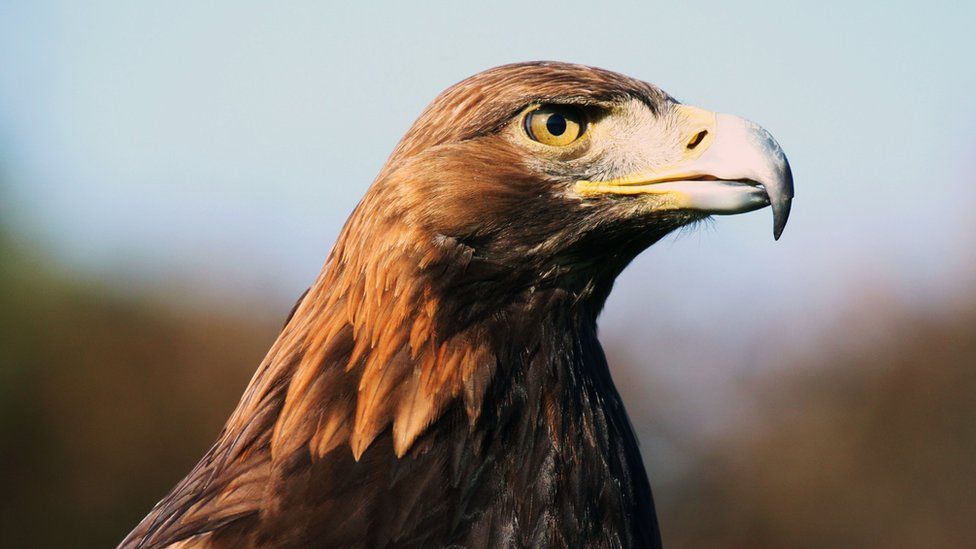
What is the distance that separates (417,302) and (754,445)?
12254 mm

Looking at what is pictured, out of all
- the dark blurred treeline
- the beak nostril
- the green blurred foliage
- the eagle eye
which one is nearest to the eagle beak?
the beak nostril

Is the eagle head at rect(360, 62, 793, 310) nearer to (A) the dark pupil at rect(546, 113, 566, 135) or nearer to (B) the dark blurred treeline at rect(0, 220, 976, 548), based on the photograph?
(A) the dark pupil at rect(546, 113, 566, 135)

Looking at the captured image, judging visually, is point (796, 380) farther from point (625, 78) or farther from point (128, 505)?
point (625, 78)

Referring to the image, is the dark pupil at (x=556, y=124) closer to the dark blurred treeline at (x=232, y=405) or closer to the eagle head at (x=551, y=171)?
the eagle head at (x=551, y=171)

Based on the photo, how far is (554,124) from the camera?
9.61 ft

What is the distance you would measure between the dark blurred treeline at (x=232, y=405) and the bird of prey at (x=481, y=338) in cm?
1057

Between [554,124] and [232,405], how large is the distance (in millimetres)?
14300

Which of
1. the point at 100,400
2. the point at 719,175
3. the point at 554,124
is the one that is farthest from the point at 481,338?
the point at 100,400

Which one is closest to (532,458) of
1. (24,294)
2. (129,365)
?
(129,365)

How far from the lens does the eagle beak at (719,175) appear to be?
276 centimetres

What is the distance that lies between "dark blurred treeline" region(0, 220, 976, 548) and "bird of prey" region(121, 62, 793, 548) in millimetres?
10574

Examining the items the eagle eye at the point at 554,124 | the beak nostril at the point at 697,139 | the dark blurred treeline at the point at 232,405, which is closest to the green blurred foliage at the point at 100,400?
the dark blurred treeline at the point at 232,405

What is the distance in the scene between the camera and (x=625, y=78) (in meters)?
3.04

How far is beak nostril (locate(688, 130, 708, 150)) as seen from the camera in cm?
292
